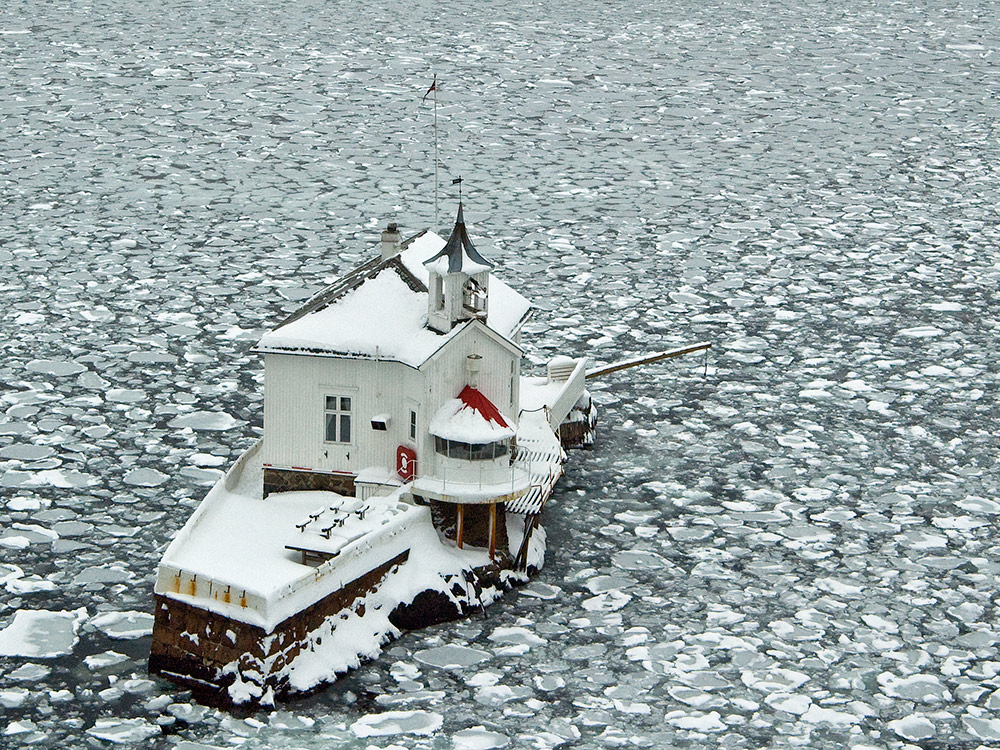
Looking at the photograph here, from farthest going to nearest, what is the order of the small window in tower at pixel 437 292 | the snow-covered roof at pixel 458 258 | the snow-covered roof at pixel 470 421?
the small window in tower at pixel 437 292, the snow-covered roof at pixel 458 258, the snow-covered roof at pixel 470 421

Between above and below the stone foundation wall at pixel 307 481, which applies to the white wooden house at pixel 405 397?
above

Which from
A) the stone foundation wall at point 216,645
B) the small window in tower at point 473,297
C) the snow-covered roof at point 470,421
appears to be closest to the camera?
the stone foundation wall at point 216,645

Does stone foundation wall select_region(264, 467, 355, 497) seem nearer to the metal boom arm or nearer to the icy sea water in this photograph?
the icy sea water

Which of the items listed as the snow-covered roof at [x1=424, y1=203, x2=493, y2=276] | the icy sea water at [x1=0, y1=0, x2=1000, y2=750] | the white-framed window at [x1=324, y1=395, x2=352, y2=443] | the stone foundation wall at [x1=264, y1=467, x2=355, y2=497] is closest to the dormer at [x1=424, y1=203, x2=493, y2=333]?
the snow-covered roof at [x1=424, y1=203, x2=493, y2=276]

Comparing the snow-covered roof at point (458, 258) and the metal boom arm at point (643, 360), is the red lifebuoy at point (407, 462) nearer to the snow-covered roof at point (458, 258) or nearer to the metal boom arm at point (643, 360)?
the snow-covered roof at point (458, 258)

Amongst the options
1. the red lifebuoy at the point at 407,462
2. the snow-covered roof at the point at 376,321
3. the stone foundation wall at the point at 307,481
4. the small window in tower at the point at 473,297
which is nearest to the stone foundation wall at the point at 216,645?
the red lifebuoy at the point at 407,462
